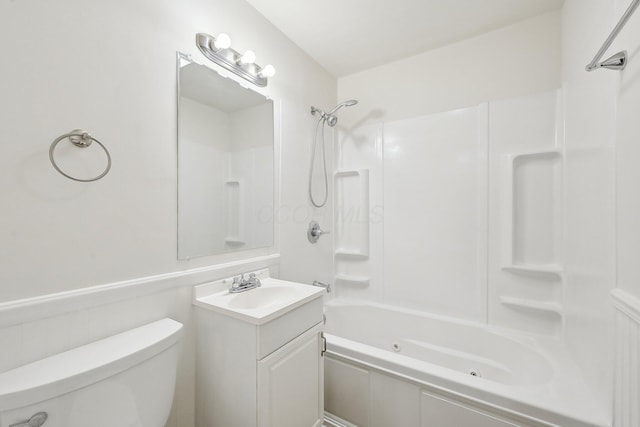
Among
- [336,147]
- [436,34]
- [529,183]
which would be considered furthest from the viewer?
[336,147]

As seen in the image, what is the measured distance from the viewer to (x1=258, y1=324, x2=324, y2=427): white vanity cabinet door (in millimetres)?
1054

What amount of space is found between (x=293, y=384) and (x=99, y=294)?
0.86 meters

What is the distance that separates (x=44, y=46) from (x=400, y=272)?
2302mm

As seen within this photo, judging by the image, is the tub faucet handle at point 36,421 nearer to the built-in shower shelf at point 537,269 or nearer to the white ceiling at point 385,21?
the white ceiling at point 385,21

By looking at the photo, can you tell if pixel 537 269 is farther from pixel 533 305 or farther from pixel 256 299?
pixel 256 299

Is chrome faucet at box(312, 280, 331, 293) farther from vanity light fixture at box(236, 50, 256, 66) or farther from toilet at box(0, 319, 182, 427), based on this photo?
vanity light fixture at box(236, 50, 256, 66)

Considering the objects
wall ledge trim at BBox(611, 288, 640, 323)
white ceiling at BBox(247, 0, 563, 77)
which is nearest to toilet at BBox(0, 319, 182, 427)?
wall ledge trim at BBox(611, 288, 640, 323)

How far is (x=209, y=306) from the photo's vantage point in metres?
1.18

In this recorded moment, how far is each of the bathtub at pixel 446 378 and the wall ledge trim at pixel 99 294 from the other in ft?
2.73

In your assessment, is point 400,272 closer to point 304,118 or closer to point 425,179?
point 425,179

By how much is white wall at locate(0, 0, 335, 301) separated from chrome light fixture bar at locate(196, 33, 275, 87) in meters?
0.06

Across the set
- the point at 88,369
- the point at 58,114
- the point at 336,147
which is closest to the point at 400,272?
the point at 336,147

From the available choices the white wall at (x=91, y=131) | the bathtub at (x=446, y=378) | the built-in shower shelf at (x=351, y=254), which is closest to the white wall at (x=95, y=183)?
the white wall at (x=91, y=131)

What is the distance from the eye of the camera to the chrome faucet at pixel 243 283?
1.36 metres
